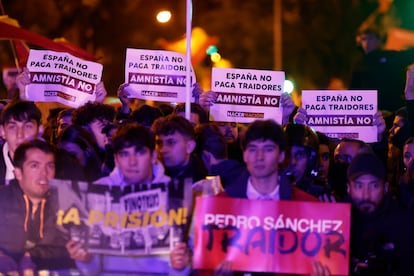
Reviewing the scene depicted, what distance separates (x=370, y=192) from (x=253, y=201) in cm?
97

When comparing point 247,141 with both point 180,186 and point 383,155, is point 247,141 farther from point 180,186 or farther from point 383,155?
point 383,155

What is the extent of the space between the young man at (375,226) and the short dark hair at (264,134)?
63cm

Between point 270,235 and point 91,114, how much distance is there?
2946mm

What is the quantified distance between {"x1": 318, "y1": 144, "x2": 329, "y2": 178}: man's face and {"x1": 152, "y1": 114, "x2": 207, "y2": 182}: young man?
1326 mm

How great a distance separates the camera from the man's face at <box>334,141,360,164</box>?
10.9 meters

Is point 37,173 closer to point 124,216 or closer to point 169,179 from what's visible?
point 124,216

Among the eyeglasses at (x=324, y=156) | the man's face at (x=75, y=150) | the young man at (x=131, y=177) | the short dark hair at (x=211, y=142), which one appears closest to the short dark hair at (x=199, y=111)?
the short dark hair at (x=211, y=142)

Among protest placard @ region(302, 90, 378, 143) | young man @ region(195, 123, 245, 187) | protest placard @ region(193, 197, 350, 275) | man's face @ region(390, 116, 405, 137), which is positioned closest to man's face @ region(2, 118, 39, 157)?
young man @ region(195, 123, 245, 187)

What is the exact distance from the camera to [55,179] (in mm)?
8656

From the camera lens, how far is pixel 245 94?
1201cm

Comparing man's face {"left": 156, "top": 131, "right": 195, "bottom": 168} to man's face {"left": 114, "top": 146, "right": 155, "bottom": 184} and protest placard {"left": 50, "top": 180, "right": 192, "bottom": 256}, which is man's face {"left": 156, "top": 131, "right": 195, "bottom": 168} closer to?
man's face {"left": 114, "top": 146, "right": 155, "bottom": 184}

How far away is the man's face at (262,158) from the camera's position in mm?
8664

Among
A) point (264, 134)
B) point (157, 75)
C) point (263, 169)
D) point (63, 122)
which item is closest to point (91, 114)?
point (63, 122)

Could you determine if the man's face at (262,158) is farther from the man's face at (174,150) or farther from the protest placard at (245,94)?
the protest placard at (245,94)
